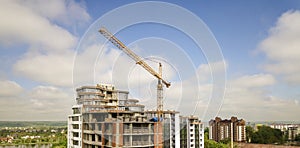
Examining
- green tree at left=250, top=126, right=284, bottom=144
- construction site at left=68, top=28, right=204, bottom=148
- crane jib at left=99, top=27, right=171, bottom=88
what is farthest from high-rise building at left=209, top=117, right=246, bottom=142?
crane jib at left=99, top=27, right=171, bottom=88

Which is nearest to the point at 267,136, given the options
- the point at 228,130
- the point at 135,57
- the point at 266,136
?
the point at 266,136

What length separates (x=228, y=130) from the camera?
50.1ft

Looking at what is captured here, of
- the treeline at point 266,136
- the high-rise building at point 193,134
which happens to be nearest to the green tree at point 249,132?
the treeline at point 266,136

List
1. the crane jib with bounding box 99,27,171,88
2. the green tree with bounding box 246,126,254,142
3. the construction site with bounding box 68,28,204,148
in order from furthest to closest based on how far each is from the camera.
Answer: the green tree with bounding box 246,126,254,142 → the construction site with bounding box 68,28,204,148 → the crane jib with bounding box 99,27,171,88

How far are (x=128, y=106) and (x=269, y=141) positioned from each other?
10.3 meters

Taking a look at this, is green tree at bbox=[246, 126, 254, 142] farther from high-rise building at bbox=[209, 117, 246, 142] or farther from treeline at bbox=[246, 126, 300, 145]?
high-rise building at bbox=[209, 117, 246, 142]

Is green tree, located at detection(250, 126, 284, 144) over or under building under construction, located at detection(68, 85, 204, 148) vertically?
under

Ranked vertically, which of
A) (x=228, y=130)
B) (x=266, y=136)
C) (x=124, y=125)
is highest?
(x=124, y=125)

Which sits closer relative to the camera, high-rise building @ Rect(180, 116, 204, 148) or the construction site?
the construction site

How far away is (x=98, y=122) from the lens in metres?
6.06

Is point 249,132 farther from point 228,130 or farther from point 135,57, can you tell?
point 135,57

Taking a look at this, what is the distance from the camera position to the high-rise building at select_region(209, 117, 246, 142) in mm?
15064

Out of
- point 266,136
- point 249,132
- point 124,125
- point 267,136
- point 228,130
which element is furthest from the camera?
point 249,132

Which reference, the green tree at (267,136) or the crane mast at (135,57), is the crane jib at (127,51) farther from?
the green tree at (267,136)
